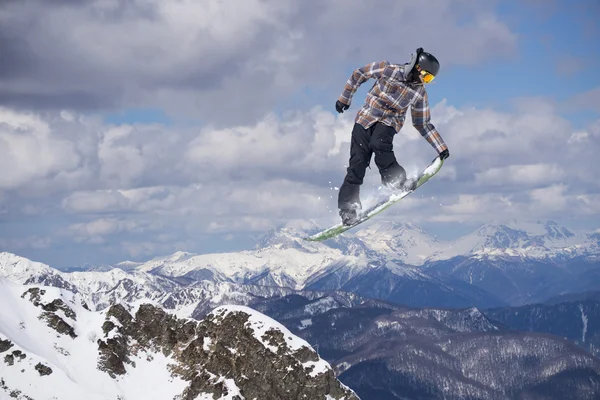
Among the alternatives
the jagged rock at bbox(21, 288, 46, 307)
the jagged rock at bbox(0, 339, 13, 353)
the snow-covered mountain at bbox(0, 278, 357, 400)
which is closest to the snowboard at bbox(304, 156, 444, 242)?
the snow-covered mountain at bbox(0, 278, 357, 400)

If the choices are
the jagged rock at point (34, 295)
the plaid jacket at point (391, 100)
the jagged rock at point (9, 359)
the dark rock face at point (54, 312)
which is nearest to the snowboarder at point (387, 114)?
the plaid jacket at point (391, 100)

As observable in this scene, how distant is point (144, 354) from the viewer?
16750 centimetres

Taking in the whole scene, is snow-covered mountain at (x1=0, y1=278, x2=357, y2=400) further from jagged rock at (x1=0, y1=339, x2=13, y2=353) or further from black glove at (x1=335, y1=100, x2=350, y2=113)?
black glove at (x1=335, y1=100, x2=350, y2=113)

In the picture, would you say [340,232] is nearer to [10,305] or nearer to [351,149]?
[351,149]

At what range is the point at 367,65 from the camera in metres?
13.8

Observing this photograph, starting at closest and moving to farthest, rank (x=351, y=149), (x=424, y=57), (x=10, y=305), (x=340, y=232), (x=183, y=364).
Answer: (x=424, y=57) → (x=351, y=149) → (x=340, y=232) → (x=183, y=364) → (x=10, y=305)

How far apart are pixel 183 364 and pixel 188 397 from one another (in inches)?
596

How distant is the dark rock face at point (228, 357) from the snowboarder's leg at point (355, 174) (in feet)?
438

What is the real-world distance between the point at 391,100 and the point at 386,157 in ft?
4.61

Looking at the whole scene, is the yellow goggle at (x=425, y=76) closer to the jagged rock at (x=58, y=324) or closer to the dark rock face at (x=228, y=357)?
the dark rock face at (x=228, y=357)

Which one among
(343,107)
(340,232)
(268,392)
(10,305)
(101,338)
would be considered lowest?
(340,232)

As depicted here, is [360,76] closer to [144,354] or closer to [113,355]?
[144,354]

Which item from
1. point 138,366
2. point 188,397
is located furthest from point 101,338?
point 188,397

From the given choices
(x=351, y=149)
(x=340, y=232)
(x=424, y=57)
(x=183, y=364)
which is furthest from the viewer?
(x=183, y=364)
